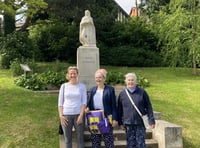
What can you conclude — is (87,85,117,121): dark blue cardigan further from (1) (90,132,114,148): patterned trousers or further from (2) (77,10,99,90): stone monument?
(2) (77,10,99,90): stone monument

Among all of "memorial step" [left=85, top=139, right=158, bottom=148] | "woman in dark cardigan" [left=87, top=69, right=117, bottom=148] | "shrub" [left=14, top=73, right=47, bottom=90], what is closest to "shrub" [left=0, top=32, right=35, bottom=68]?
"shrub" [left=14, top=73, right=47, bottom=90]

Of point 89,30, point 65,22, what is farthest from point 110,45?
point 89,30

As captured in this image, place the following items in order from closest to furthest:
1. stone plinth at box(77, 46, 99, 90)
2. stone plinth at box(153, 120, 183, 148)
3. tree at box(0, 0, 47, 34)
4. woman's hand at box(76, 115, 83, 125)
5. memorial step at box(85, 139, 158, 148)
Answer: woman's hand at box(76, 115, 83, 125) → stone plinth at box(153, 120, 183, 148) → memorial step at box(85, 139, 158, 148) → stone plinth at box(77, 46, 99, 90) → tree at box(0, 0, 47, 34)

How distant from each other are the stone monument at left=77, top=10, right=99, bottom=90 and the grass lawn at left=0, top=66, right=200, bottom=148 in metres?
1.54

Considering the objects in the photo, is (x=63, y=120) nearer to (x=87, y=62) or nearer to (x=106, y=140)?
(x=106, y=140)

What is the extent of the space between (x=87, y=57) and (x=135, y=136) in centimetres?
630

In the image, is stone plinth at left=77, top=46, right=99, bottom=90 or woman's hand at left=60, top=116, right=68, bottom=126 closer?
woman's hand at left=60, top=116, right=68, bottom=126

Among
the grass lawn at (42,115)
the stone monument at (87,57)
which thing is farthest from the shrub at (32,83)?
the stone monument at (87,57)

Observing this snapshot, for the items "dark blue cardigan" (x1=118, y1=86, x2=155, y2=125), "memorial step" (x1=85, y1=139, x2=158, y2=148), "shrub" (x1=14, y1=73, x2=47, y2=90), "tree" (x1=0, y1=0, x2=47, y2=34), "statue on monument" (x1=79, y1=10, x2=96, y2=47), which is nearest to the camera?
"dark blue cardigan" (x1=118, y1=86, x2=155, y2=125)

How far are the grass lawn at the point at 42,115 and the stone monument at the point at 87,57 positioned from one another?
1541 millimetres

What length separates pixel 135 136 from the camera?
5.31 metres

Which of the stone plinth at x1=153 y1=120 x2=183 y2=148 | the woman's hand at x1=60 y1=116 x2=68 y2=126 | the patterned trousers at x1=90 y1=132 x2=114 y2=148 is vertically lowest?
the stone plinth at x1=153 y1=120 x2=183 y2=148

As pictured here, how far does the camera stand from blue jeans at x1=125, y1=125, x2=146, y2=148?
5.25 m

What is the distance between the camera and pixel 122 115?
17.5 feet
